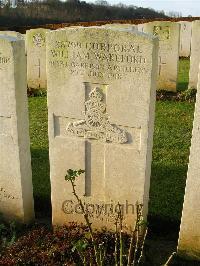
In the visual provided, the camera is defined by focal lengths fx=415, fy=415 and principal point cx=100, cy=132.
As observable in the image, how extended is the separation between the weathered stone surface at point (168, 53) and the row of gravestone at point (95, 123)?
6.80 meters

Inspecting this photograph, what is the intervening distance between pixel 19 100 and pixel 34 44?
23.0 ft

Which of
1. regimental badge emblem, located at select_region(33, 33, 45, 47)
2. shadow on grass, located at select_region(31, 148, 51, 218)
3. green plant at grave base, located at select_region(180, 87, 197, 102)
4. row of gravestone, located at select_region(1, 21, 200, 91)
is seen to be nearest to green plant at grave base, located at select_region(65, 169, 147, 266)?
shadow on grass, located at select_region(31, 148, 51, 218)

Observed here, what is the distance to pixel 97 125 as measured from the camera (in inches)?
165

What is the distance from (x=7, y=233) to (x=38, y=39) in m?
7.18

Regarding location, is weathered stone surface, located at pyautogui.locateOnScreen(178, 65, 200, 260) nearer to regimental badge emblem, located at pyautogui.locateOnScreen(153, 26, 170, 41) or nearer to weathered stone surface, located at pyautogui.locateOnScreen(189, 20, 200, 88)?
weathered stone surface, located at pyautogui.locateOnScreen(189, 20, 200, 88)

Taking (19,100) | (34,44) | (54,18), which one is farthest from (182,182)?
(54,18)

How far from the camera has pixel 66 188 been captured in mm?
4602

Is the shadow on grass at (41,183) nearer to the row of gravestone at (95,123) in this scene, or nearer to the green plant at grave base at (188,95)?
the row of gravestone at (95,123)

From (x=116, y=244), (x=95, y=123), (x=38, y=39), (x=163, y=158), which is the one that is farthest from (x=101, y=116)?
(x=38, y=39)

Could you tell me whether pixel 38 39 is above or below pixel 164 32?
below

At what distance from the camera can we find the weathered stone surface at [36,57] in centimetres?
1087

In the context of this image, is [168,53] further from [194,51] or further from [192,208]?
[192,208]

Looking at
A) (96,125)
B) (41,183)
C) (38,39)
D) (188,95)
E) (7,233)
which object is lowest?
(7,233)

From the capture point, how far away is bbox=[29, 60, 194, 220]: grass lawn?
5.30 meters
